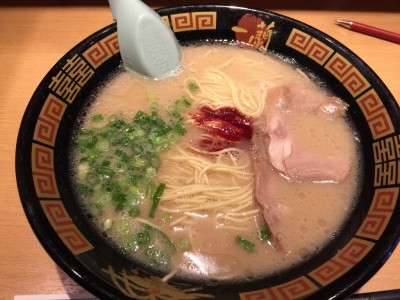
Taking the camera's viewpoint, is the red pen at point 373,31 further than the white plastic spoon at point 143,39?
Yes

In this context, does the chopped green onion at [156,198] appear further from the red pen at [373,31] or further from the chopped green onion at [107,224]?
the red pen at [373,31]

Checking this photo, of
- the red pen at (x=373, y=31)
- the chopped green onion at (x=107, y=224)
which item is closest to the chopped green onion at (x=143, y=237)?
the chopped green onion at (x=107, y=224)

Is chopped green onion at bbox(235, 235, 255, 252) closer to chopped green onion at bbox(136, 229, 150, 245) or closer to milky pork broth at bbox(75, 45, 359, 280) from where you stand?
milky pork broth at bbox(75, 45, 359, 280)

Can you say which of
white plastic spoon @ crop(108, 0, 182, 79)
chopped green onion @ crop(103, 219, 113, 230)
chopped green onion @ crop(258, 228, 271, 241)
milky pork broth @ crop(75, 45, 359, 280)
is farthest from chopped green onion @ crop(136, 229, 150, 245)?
white plastic spoon @ crop(108, 0, 182, 79)

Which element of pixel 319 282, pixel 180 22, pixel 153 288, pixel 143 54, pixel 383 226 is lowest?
pixel 153 288

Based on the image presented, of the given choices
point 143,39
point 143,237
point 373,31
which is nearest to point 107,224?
point 143,237

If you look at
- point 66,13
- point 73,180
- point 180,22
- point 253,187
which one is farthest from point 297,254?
point 66,13

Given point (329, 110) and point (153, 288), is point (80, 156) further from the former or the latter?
point (329, 110)
